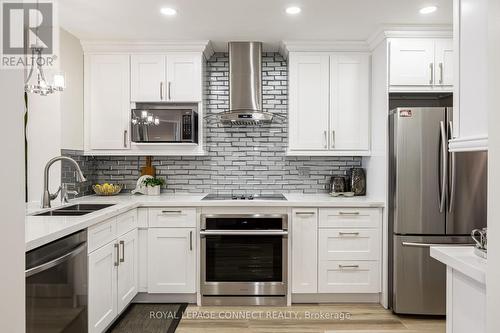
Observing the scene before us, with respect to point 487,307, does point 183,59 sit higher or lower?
higher

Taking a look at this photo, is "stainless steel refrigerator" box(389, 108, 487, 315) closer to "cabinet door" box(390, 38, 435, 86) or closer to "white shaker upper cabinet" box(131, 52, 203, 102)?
"cabinet door" box(390, 38, 435, 86)

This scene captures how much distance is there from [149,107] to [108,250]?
154 centimetres

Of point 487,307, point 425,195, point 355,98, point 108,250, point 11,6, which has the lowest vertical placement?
point 108,250

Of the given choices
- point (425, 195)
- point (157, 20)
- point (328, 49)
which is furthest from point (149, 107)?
point (425, 195)

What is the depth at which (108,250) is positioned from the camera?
252 centimetres

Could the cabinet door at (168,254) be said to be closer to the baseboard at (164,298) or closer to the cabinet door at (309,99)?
the baseboard at (164,298)

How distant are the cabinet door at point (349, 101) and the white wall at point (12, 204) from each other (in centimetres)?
297

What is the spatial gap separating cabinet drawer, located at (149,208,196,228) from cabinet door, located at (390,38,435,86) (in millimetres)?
2133

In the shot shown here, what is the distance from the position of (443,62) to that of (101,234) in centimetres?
312

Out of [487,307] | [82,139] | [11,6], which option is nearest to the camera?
[11,6]

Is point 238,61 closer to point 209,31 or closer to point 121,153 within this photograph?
point 209,31

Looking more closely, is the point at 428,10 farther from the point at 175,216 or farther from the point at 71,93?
the point at 71,93

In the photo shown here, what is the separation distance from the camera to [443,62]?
3168 mm

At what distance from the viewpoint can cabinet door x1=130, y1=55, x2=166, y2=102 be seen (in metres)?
3.50
